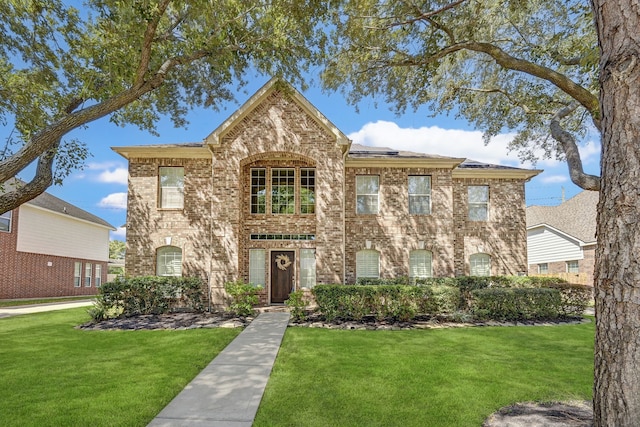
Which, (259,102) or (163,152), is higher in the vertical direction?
(259,102)

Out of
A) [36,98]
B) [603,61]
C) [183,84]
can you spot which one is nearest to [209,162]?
[183,84]

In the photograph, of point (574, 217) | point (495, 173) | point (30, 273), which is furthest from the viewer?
point (574, 217)

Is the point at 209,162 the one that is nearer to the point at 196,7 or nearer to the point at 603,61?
the point at 196,7

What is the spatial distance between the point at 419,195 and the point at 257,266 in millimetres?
7702

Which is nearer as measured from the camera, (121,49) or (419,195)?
(121,49)

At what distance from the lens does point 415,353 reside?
7.81 metres

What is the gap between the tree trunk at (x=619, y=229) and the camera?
321 centimetres

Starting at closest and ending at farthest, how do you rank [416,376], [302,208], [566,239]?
[416,376] < [302,208] < [566,239]

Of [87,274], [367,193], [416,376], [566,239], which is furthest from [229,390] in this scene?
[87,274]

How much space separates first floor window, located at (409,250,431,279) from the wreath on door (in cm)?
539

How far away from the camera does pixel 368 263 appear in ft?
51.6

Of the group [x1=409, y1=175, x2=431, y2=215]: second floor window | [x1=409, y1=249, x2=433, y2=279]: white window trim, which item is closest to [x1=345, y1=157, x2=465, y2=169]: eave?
[x1=409, y1=175, x2=431, y2=215]: second floor window

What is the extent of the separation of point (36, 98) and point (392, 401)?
12602 mm

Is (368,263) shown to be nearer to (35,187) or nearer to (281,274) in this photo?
(281,274)
